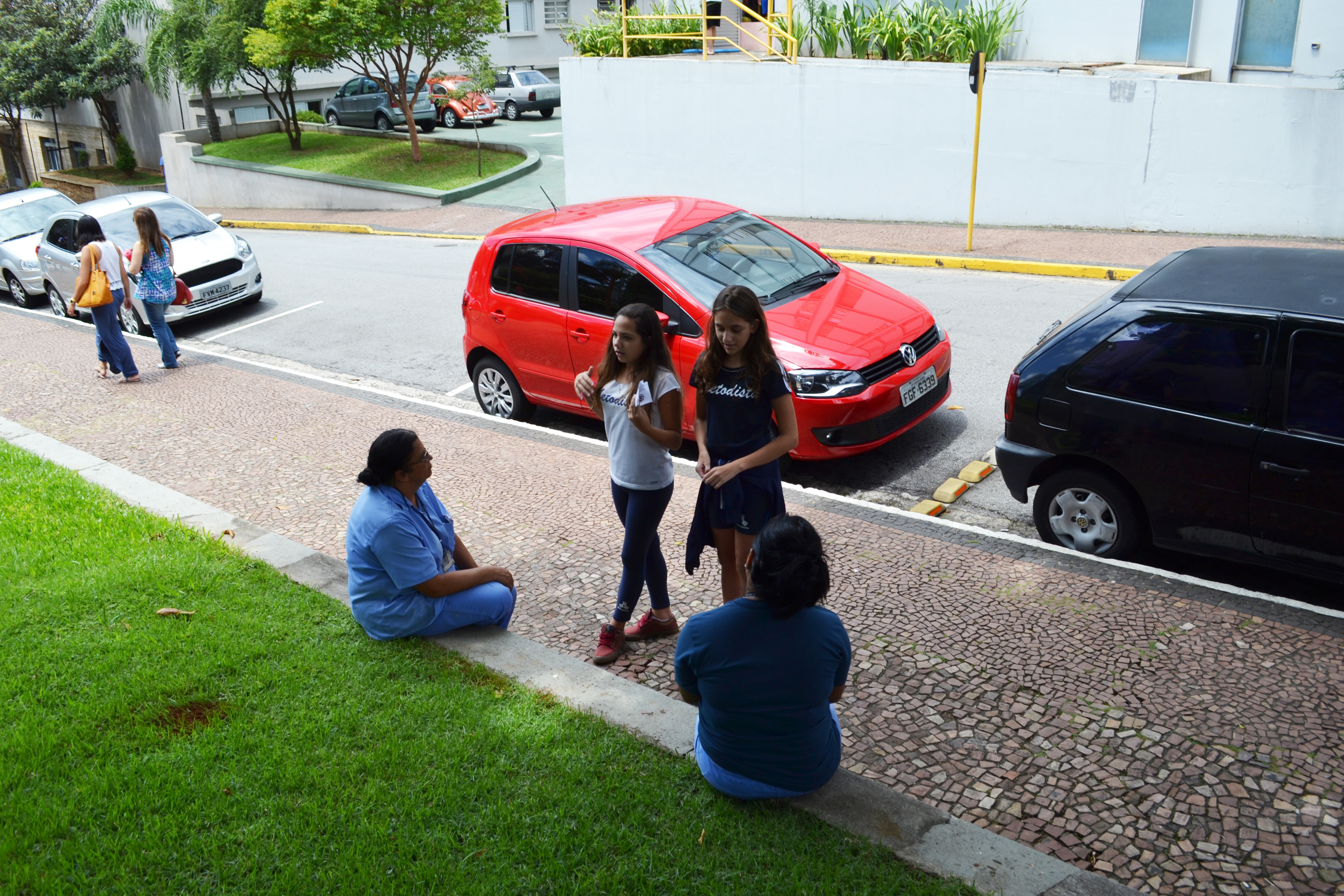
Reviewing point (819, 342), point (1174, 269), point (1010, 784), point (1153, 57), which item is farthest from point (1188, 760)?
point (1153, 57)

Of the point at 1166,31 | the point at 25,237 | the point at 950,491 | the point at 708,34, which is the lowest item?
the point at 950,491

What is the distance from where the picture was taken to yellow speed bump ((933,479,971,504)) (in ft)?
23.3

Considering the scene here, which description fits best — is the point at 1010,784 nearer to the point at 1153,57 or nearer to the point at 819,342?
the point at 819,342

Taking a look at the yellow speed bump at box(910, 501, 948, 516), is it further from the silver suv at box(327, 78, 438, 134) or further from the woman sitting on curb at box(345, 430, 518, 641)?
the silver suv at box(327, 78, 438, 134)

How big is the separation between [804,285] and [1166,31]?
11690 millimetres

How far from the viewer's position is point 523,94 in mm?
35000

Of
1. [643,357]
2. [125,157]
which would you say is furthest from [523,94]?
[643,357]

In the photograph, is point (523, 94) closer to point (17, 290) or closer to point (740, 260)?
point (17, 290)

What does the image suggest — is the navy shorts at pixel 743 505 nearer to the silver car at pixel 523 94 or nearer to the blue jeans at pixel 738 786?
the blue jeans at pixel 738 786

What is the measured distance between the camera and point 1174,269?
593 centimetres

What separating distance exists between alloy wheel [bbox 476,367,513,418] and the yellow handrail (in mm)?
10226

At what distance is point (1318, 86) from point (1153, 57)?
2632 millimetres

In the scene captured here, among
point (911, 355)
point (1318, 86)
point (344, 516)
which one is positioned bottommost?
point (344, 516)

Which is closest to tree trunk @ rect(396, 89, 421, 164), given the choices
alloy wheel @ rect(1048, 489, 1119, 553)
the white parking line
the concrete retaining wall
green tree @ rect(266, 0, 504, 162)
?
green tree @ rect(266, 0, 504, 162)
